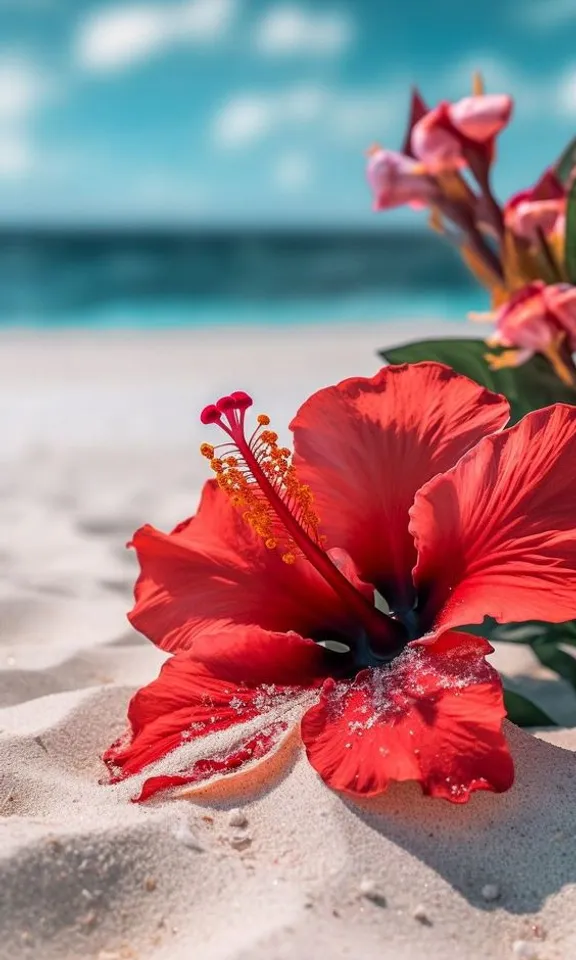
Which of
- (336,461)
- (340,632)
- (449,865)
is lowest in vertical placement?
(449,865)

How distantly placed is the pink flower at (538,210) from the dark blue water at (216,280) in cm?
900

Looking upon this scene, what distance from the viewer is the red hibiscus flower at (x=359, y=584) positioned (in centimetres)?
66

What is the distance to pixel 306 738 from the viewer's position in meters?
0.66

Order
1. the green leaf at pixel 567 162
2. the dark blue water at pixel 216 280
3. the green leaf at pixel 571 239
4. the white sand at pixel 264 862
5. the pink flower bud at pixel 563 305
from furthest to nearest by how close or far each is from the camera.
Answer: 1. the dark blue water at pixel 216 280
2. the green leaf at pixel 567 162
3. the green leaf at pixel 571 239
4. the pink flower bud at pixel 563 305
5. the white sand at pixel 264 862

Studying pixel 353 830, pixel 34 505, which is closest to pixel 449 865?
pixel 353 830

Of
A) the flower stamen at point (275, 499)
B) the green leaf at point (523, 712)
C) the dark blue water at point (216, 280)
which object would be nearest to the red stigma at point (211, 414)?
the flower stamen at point (275, 499)

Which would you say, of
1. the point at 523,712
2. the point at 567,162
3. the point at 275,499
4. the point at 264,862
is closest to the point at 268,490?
the point at 275,499

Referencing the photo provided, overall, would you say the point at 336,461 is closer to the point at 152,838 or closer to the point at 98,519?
the point at 152,838

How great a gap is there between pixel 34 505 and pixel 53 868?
1.45 m

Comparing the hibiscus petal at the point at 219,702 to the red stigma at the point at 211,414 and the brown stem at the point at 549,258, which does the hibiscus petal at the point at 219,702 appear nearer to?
the red stigma at the point at 211,414

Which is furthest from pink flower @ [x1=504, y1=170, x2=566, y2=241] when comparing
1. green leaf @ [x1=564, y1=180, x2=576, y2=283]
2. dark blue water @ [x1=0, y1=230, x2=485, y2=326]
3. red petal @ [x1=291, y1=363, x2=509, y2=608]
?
dark blue water @ [x1=0, y1=230, x2=485, y2=326]

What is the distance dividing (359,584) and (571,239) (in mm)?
401

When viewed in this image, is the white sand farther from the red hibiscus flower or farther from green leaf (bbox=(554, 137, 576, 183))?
green leaf (bbox=(554, 137, 576, 183))

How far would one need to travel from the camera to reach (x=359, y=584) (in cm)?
79
